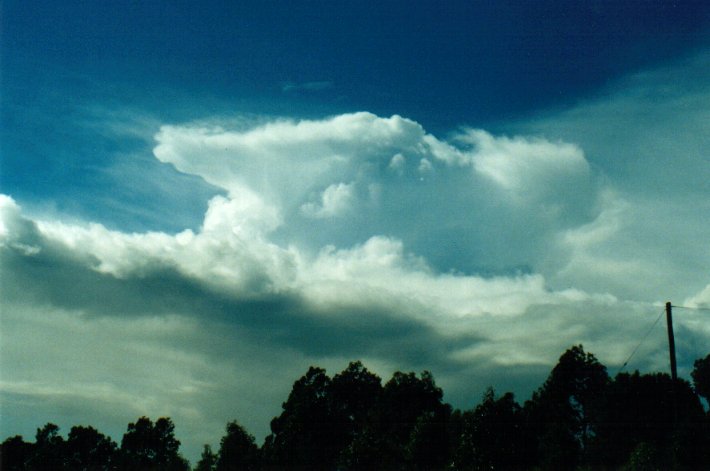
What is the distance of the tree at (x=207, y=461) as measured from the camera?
296ft

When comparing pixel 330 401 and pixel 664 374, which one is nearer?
pixel 664 374

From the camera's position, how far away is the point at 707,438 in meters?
46.9

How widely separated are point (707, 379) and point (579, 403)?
55.1 feet

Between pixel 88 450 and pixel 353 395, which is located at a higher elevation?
pixel 353 395

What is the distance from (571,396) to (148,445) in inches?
2925

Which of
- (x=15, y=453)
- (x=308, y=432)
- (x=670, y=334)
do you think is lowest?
(x=15, y=453)

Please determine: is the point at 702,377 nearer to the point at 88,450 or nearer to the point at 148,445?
Answer: the point at 148,445

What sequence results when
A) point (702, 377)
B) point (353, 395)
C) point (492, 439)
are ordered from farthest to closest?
point (353, 395) → point (702, 377) → point (492, 439)

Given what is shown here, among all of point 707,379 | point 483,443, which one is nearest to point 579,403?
point 707,379

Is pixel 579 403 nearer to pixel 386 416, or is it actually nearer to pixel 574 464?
pixel 574 464

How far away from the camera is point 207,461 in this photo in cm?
9112

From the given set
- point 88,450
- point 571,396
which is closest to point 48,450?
point 88,450

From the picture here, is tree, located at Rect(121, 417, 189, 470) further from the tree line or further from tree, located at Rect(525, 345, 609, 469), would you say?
tree, located at Rect(525, 345, 609, 469)

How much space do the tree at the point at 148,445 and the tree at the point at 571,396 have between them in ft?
211
